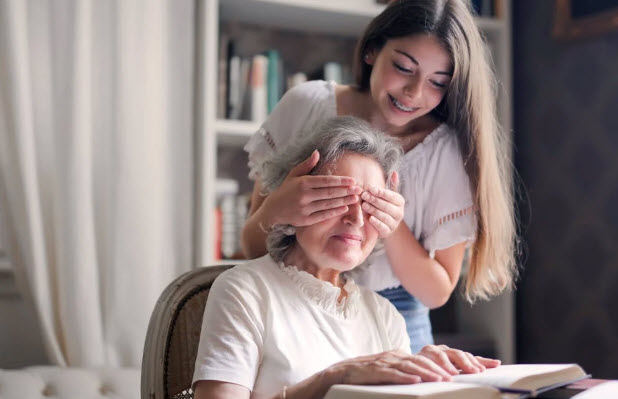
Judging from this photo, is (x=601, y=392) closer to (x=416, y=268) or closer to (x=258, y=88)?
(x=416, y=268)

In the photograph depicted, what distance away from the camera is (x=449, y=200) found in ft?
4.78

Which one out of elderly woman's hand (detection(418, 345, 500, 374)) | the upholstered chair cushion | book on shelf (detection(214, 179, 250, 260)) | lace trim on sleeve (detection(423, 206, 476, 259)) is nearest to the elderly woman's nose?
elderly woman's hand (detection(418, 345, 500, 374))

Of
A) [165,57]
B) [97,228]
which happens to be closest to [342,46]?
[165,57]

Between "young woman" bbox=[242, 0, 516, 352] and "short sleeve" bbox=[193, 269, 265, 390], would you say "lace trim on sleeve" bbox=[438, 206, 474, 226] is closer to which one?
"young woman" bbox=[242, 0, 516, 352]

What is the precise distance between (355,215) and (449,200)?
40cm

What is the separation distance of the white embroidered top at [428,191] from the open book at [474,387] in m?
0.55

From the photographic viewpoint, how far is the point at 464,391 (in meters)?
0.79

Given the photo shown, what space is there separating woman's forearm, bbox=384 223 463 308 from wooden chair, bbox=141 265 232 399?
1.19 feet

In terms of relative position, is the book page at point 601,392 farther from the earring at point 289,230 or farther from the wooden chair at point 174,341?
the wooden chair at point 174,341

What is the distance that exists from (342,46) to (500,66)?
2.19ft

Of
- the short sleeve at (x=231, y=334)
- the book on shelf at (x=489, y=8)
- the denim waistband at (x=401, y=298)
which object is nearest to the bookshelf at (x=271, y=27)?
the book on shelf at (x=489, y=8)

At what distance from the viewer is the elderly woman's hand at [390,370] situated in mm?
882

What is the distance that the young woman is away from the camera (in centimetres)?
136

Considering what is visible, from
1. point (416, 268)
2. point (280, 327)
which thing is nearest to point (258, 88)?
point (416, 268)
